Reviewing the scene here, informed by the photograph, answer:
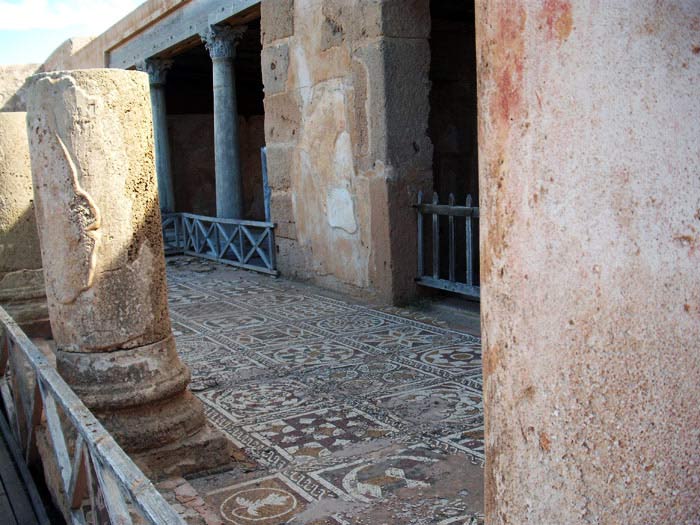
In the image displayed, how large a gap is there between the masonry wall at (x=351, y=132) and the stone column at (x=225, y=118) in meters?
1.76

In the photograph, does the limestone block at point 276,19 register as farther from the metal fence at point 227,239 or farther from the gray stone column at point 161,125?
the gray stone column at point 161,125

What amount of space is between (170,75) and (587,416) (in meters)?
14.8

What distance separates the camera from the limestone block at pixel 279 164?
7719 millimetres

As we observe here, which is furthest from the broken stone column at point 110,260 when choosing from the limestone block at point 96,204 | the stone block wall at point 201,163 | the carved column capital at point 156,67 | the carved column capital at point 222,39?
the stone block wall at point 201,163

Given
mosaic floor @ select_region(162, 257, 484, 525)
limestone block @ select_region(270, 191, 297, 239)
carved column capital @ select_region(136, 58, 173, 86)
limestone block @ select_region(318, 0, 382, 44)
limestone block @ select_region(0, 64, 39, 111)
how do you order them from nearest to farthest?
mosaic floor @ select_region(162, 257, 484, 525) → limestone block @ select_region(318, 0, 382, 44) → limestone block @ select_region(270, 191, 297, 239) → carved column capital @ select_region(136, 58, 173, 86) → limestone block @ select_region(0, 64, 39, 111)

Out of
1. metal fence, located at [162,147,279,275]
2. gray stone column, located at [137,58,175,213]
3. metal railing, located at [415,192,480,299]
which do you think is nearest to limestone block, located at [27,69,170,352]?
metal railing, located at [415,192,480,299]

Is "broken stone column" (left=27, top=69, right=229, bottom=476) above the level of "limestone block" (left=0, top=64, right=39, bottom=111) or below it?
below

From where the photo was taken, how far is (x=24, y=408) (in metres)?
3.47

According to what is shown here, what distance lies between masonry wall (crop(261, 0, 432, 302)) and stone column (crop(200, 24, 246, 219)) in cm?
176

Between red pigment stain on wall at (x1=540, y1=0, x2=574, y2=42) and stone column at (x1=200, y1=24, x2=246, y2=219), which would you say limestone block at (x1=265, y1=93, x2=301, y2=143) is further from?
red pigment stain on wall at (x1=540, y1=0, x2=574, y2=42)

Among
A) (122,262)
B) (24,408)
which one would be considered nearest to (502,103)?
(122,262)

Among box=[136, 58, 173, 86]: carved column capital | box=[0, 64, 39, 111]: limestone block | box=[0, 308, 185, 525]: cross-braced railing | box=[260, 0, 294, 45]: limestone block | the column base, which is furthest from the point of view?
box=[0, 64, 39, 111]: limestone block

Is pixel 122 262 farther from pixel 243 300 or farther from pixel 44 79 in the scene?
pixel 243 300

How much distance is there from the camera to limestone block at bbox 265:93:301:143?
7.49 m
